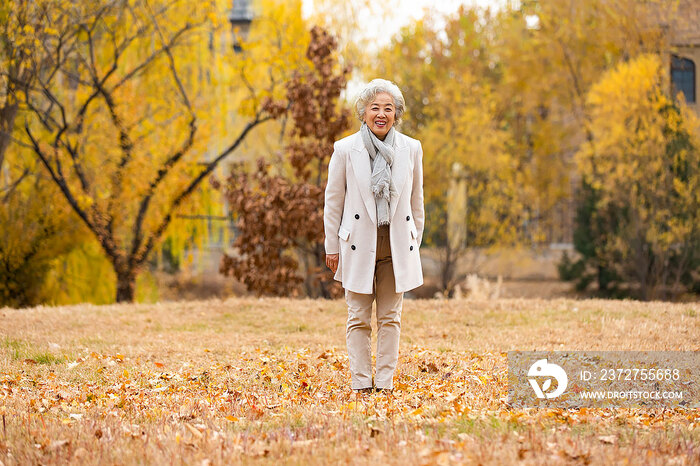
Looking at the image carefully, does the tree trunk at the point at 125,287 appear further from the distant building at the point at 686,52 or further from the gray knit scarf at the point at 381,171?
the distant building at the point at 686,52

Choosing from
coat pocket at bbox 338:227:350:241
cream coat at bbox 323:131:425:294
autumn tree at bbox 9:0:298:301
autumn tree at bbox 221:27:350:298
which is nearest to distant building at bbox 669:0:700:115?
autumn tree at bbox 221:27:350:298

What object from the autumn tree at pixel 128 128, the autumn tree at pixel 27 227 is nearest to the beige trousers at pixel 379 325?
the autumn tree at pixel 128 128

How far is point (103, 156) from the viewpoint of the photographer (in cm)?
1461

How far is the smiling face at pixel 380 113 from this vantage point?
474cm

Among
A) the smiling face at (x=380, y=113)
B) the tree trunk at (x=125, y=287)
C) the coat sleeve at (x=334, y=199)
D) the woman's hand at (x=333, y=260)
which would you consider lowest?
the tree trunk at (x=125, y=287)

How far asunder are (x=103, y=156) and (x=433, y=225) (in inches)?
330

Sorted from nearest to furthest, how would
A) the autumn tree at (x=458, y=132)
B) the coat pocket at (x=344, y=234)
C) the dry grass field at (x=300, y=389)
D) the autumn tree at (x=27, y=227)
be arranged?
the dry grass field at (x=300, y=389)
the coat pocket at (x=344, y=234)
the autumn tree at (x=27, y=227)
the autumn tree at (x=458, y=132)

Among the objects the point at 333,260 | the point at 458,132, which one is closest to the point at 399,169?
the point at 333,260

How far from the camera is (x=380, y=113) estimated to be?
187 inches

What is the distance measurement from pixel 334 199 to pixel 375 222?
1.06 ft

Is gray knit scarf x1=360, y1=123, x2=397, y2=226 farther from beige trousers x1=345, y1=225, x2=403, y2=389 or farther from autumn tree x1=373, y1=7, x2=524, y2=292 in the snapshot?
autumn tree x1=373, y1=7, x2=524, y2=292

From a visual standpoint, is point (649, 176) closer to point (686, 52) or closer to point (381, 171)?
point (686, 52)

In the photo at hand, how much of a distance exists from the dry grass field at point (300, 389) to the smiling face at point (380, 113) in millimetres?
1678

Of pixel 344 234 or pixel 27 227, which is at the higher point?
pixel 27 227
